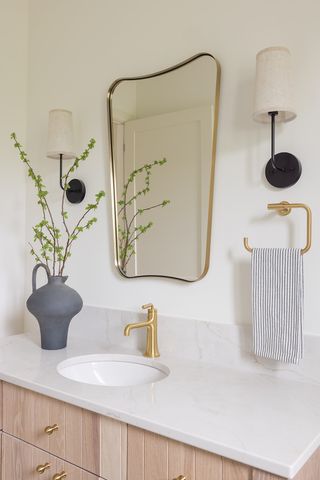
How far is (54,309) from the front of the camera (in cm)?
160

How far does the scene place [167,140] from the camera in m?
1.60

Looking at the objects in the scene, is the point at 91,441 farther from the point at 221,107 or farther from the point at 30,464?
the point at 221,107

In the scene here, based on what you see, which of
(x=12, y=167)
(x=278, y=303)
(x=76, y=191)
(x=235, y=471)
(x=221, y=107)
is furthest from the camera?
(x=12, y=167)

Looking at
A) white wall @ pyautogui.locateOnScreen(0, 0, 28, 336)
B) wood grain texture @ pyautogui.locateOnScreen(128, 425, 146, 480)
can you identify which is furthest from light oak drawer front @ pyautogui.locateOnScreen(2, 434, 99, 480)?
white wall @ pyautogui.locateOnScreen(0, 0, 28, 336)

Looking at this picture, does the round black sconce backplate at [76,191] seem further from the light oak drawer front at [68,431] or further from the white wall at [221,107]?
the light oak drawer front at [68,431]

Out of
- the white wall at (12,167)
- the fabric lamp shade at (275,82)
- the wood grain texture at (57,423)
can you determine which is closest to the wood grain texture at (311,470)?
the wood grain texture at (57,423)

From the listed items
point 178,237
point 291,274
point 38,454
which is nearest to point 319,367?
point 291,274

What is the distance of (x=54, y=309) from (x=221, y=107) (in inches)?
38.0

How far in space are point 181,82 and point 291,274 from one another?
0.82m

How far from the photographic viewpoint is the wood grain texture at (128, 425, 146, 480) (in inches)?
41.2

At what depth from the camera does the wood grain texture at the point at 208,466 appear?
3.04 feet

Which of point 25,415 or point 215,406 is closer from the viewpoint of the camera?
Answer: point 215,406

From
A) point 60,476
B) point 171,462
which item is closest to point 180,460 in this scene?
point 171,462

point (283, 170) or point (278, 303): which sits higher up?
point (283, 170)
